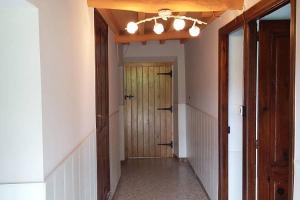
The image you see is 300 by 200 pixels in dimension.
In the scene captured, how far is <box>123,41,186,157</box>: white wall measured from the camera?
579 centimetres

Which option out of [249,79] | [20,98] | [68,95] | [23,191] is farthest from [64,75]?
[249,79]

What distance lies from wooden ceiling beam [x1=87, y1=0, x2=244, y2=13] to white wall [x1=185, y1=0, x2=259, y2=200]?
0.49ft

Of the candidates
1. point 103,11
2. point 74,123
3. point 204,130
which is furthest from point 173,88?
point 74,123

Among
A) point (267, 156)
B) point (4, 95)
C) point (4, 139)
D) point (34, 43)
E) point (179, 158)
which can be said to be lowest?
point (179, 158)

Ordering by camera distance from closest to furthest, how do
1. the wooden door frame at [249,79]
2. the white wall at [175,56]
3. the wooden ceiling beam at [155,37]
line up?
1. the wooden door frame at [249,79]
2. the wooden ceiling beam at [155,37]
3. the white wall at [175,56]

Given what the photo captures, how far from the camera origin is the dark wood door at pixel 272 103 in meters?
2.62

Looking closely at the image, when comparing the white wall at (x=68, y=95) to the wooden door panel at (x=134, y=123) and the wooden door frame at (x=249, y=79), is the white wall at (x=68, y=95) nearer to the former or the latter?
the wooden door frame at (x=249, y=79)

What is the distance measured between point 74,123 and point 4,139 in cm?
66

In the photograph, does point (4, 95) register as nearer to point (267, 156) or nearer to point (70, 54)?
point (70, 54)

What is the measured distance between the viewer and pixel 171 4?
100 inches

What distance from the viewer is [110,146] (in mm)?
3982

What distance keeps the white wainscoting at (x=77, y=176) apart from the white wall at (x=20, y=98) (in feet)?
0.46

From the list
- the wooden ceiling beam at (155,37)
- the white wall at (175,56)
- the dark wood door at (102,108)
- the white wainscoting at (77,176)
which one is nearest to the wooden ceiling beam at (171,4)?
the dark wood door at (102,108)

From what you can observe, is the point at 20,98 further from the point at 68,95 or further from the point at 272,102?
the point at 272,102
